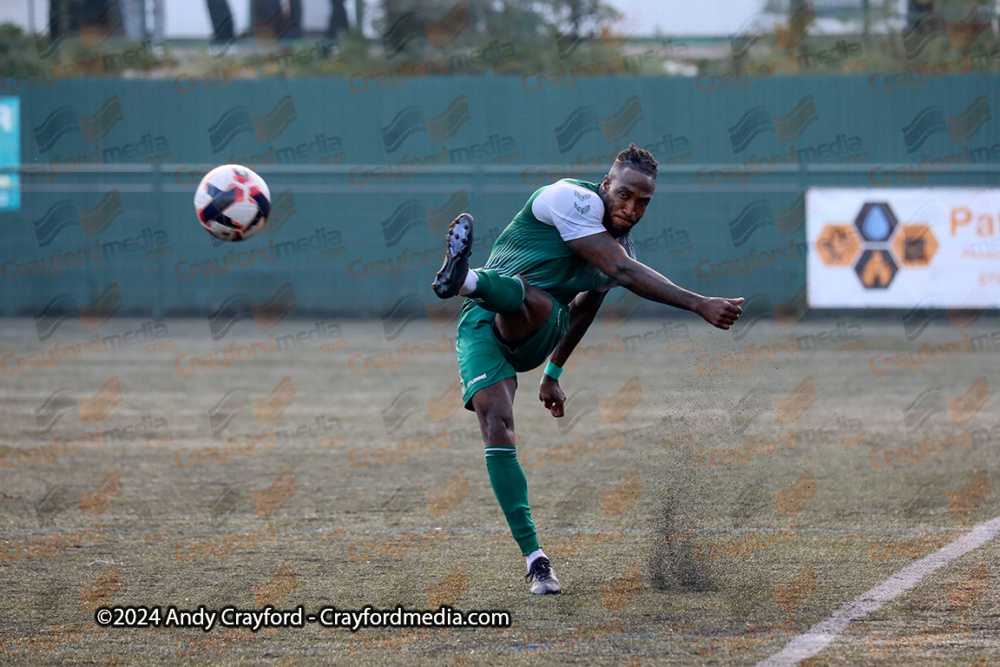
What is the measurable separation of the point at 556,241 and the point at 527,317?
0.43 m

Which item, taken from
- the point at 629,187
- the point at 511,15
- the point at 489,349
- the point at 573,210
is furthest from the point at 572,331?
the point at 511,15

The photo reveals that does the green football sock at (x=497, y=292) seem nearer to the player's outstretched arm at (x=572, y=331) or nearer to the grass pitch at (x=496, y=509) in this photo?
the player's outstretched arm at (x=572, y=331)

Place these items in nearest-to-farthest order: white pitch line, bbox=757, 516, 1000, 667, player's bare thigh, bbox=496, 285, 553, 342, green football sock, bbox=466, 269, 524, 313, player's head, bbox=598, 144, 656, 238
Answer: white pitch line, bbox=757, 516, 1000, 667 < green football sock, bbox=466, 269, 524, 313 < player's head, bbox=598, 144, 656, 238 < player's bare thigh, bbox=496, 285, 553, 342

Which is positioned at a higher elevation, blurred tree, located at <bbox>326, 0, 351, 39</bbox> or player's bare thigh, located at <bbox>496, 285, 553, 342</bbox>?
player's bare thigh, located at <bbox>496, 285, 553, 342</bbox>

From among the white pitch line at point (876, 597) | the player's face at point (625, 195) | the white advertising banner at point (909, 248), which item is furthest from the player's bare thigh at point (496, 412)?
the white advertising banner at point (909, 248)

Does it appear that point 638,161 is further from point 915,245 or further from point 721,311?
point 915,245

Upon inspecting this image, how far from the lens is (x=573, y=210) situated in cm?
562

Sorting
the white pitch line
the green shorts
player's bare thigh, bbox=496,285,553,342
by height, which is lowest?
the white pitch line

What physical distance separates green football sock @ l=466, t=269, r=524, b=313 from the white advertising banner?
44.6 feet

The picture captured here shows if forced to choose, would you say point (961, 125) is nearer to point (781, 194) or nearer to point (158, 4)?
point (781, 194)

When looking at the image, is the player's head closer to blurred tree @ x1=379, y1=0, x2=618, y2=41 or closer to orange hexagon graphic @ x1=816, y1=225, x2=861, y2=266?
orange hexagon graphic @ x1=816, y1=225, x2=861, y2=266

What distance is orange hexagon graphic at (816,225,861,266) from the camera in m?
18.4

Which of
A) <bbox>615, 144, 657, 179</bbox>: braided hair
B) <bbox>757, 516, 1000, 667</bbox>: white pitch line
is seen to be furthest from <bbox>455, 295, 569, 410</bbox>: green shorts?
<bbox>757, 516, 1000, 667</bbox>: white pitch line

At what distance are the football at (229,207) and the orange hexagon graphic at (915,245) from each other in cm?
1373
